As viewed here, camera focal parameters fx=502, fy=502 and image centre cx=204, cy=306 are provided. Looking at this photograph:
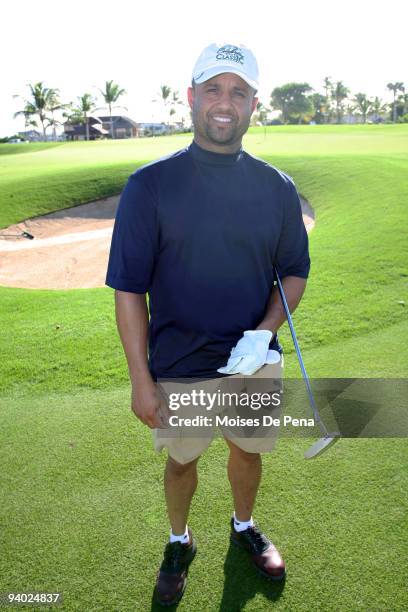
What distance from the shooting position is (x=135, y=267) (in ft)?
7.41

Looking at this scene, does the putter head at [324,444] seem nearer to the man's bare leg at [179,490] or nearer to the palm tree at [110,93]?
the man's bare leg at [179,490]

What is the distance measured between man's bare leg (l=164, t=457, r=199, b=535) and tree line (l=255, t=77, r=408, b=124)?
109602 mm

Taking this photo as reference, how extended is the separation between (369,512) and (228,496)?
0.81 metres

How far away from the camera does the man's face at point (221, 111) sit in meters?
2.35

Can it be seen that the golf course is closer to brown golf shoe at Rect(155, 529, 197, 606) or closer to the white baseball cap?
brown golf shoe at Rect(155, 529, 197, 606)

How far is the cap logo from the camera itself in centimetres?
236

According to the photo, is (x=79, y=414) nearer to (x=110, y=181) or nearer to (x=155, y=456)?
(x=155, y=456)

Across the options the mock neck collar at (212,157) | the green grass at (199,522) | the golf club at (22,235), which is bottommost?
the green grass at (199,522)

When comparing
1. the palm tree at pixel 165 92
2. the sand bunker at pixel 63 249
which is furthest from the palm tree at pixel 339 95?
the sand bunker at pixel 63 249

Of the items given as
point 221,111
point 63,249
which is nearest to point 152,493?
point 221,111

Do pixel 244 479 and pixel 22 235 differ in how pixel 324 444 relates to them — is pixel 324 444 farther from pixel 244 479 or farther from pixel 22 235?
pixel 22 235

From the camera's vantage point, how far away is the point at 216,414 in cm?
259

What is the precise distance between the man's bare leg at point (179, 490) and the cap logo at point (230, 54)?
6.49ft

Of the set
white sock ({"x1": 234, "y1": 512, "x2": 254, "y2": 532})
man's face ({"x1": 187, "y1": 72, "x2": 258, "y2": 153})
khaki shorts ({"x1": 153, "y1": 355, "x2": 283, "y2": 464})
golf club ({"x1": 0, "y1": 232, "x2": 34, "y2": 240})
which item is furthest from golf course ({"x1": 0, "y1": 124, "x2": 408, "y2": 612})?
golf club ({"x1": 0, "y1": 232, "x2": 34, "y2": 240})
